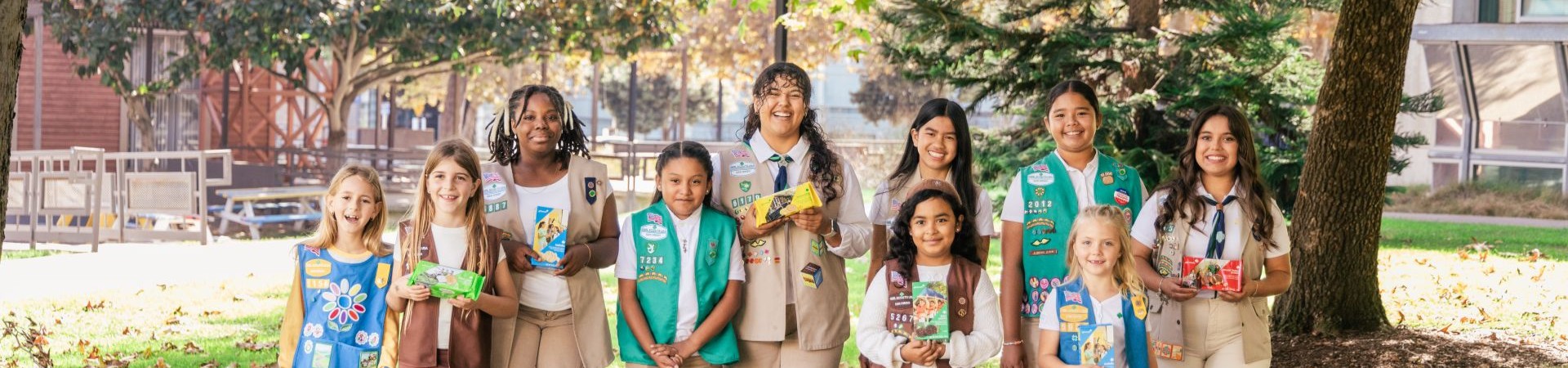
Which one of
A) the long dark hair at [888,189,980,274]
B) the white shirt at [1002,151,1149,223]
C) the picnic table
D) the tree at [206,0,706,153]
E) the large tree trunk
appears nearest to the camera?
the long dark hair at [888,189,980,274]

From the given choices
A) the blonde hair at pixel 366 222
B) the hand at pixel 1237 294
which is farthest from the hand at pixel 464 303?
the hand at pixel 1237 294

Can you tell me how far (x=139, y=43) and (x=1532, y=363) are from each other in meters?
20.6

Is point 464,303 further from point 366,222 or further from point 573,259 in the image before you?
point 366,222

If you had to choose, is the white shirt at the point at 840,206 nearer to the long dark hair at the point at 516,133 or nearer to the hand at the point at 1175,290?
the long dark hair at the point at 516,133

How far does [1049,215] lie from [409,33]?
1667 cm

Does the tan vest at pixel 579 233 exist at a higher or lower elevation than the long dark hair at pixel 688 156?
lower

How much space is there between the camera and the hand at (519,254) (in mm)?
4055

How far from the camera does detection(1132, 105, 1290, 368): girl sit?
4133 millimetres

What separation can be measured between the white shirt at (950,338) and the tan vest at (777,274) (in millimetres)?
205

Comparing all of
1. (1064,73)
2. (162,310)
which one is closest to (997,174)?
A: (1064,73)

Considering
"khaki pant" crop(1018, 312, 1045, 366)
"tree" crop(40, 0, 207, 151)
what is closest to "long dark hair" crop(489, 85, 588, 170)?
"khaki pant" crop(1018, 312, 1045, 366)

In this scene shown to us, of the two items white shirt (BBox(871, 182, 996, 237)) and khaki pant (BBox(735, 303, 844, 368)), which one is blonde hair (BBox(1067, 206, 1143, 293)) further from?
khaki pant (BBox(735, 303, 844, 368))

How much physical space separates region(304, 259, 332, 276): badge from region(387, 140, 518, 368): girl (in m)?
0.20

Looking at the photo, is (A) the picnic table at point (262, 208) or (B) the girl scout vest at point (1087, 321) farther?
(A) the picnic table at point (262, 208)
